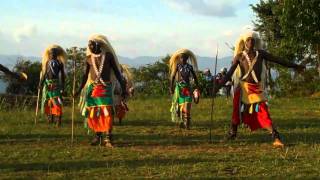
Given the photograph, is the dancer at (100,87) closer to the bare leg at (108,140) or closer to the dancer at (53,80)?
the bare leg at (108,140)

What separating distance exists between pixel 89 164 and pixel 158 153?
139cm

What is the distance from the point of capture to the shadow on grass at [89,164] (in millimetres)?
8344

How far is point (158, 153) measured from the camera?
961 centimetres

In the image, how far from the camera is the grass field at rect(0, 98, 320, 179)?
7.94 m

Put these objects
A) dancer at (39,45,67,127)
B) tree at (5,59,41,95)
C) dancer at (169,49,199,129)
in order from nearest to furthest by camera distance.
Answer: dancer at (169,49,199,129) < dancer at (39,45,67,127) < tree at (5,59,41,95)

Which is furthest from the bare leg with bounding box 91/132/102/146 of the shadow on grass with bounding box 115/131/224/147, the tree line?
the tree line

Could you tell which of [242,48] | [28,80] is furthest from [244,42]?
[28,80]

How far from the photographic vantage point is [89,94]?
421 inches

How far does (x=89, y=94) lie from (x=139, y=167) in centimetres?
275

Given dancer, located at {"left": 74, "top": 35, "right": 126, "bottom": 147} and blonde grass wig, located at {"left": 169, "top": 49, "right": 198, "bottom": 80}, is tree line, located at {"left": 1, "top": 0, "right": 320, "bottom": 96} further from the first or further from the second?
dancer, located at {"left": 74, "top": 35, "right": 126, "bottom": 147}

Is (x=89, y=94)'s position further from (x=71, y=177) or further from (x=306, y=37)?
(x=306, y=37)

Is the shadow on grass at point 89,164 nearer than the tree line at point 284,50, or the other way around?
the shadow on grass at point 89,164

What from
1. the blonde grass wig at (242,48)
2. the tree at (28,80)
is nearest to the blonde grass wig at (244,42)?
the blonde grass wig at (242,48)

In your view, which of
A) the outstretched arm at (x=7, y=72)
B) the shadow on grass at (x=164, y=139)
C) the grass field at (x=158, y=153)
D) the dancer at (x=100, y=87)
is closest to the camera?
the grass field at (x=158, y=153)
